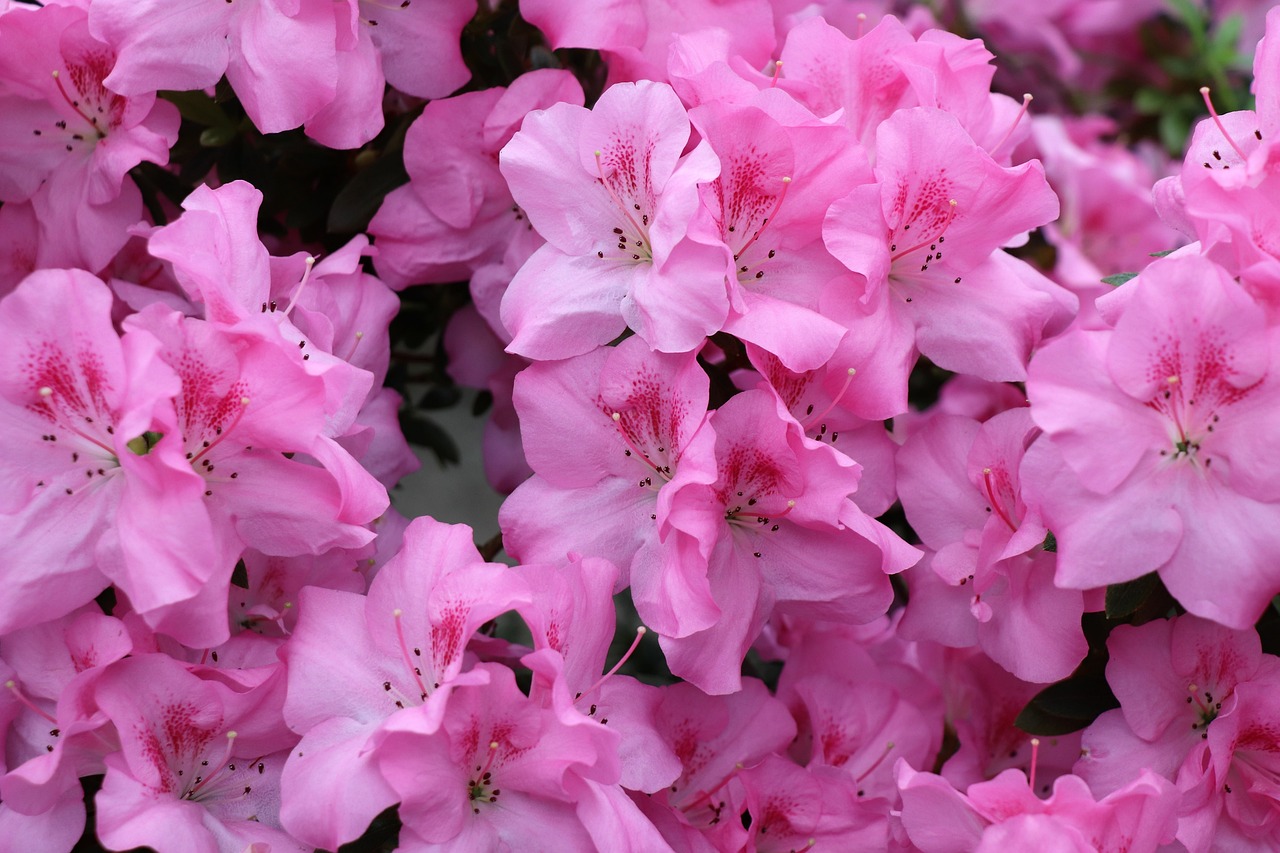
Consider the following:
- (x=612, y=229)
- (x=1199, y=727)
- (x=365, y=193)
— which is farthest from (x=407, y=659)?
(x=1199, y=727)

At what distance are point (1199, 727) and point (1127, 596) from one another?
136mm

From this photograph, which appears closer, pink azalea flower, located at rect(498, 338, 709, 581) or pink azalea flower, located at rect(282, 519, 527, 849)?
pink azalea flower, located at rect(282, 519, 527, 849)

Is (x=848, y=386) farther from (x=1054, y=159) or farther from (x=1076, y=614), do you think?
(x=1054, y=159)

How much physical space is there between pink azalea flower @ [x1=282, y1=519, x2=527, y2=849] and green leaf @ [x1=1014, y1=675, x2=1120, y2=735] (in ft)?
1.39

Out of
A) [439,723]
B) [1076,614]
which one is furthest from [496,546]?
[1076,614]

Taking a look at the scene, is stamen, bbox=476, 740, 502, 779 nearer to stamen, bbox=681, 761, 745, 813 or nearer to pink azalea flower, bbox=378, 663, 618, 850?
pink azalea flower, bbox=378, 663, 618, 850

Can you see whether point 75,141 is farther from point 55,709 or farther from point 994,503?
point 994,503

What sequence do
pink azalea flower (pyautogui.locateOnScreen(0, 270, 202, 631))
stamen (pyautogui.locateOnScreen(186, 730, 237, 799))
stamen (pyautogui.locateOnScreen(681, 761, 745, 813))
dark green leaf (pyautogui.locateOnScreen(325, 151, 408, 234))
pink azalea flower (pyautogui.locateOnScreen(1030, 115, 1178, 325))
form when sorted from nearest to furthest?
pink azalea flower (pyautogui.locateOnScreen(0, 270, 202, 631)) → stamen (pyautogui.locateOnScreen(186, 730, 237, 799)) → stamen (pyautogui.locateOnScreen(681, 761, 745, 813)) → dark green leaf (pyautogui.locateOnScreen(325, 151, 408, 234)) → pink azalea flower (pyautogui.locateOnScreen(1030, 115, 1178, 325))

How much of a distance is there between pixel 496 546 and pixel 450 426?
0.88 m

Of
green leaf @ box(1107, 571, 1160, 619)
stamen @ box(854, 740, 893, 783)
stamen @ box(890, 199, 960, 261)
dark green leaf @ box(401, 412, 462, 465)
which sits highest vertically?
stamen @ box(890, 199, 960, 261)

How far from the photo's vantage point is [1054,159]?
1654 millimetres

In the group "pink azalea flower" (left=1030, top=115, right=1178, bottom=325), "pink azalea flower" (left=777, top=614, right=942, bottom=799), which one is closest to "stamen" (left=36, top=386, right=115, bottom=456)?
"pink azalea flower" (left=777, top=614, right=942, bottom=799)

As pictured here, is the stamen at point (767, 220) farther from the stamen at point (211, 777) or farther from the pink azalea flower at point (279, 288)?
the stamen at point (211, 777)

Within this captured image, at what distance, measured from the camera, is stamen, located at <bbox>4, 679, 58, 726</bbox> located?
0.87 metres
